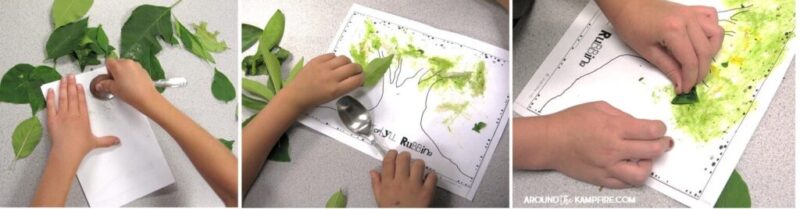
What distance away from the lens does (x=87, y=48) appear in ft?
3.31

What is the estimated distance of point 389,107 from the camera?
3.22 feet

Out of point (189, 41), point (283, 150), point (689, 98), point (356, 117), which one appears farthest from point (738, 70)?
point (189, 41)

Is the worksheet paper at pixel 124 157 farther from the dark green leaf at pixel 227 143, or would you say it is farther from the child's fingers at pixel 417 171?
the child's fingers at pixel 417 171

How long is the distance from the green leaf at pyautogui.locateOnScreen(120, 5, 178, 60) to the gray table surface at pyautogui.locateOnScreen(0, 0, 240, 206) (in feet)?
0.03

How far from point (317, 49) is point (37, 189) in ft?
1.44

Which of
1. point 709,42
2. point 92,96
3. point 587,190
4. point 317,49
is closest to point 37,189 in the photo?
point 92,96

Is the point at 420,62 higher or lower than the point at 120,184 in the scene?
higher

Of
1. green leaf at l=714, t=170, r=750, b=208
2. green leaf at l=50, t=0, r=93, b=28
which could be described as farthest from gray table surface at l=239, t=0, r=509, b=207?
green leaf at l=714, t=170, r=750, b=208

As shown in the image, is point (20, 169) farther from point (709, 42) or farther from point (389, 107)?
point (709, 42)

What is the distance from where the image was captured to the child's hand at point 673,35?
0.91m

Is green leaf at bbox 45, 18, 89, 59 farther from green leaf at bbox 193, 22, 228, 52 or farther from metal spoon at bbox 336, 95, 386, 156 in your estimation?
metal spoon at bbox 336, 95, 386, 156

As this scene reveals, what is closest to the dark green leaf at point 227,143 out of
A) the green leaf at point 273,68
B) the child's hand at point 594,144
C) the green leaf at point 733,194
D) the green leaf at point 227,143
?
the green leaf at point 227,143

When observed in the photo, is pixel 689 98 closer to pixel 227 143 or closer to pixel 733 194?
pixel 733 194

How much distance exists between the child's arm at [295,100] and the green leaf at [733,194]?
19.7 inches
